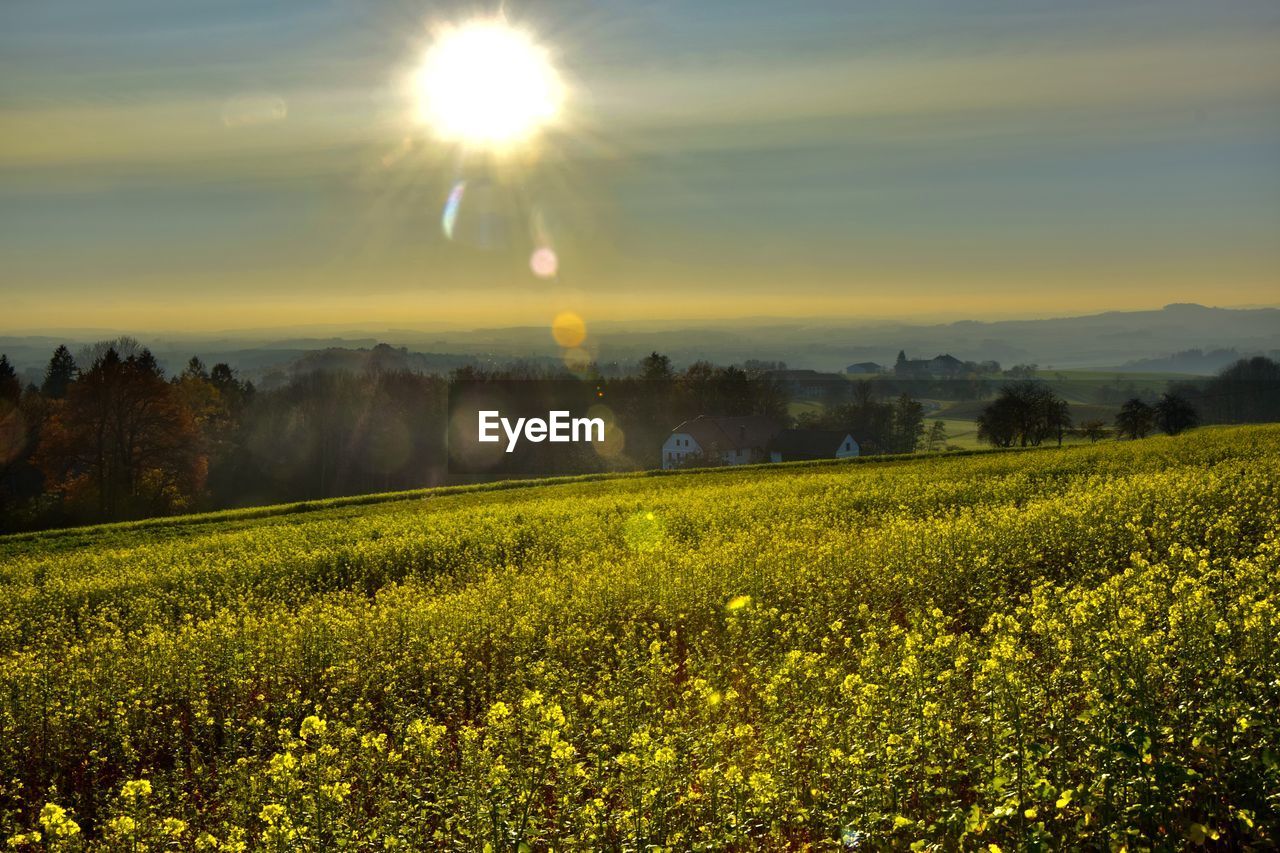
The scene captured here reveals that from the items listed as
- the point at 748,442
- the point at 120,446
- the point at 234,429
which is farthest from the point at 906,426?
the point at 120,446

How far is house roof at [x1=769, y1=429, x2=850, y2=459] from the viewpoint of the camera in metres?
105

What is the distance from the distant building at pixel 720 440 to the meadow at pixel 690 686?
75745 millimetres

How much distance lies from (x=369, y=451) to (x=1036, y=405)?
72145 mm

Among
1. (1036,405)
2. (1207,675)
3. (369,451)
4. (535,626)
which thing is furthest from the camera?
(369,451)

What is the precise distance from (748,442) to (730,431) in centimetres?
271

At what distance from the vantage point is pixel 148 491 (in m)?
64.1

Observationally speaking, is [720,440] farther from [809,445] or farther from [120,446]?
[120,446]

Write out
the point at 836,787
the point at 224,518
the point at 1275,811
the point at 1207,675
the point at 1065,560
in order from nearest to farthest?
the point at 1275,811 < the point at 836,787 < the point at 1207,675 < the point at 1065,560 < the point at 224,518

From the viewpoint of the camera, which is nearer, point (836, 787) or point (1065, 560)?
point (836, 787)

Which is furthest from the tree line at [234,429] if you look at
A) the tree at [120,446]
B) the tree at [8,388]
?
the tree at [8,388]

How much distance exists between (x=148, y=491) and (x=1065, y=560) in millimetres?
65239

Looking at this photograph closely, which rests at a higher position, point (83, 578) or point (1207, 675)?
point (1207, 675)

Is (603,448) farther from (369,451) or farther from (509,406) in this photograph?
(369,451)

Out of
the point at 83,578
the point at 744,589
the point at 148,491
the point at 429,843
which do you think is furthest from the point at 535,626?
the point at 148,491
